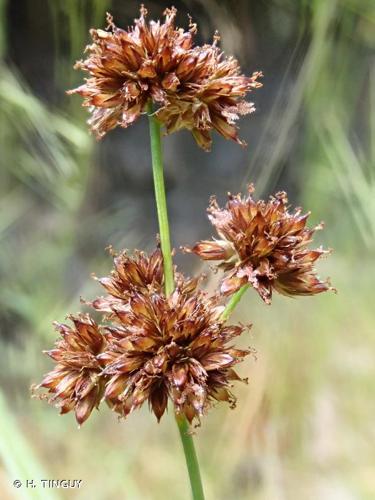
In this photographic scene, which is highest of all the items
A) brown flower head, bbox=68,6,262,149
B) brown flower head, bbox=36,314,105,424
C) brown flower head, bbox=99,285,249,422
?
brown flower head, bbox=68,6,262,149

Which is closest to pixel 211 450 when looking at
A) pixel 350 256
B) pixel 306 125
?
pixel 350 256

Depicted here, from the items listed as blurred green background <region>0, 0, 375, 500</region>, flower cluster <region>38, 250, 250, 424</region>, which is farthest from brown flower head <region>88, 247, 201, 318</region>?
blurred green background <region>0, 0, 375, 500</region>

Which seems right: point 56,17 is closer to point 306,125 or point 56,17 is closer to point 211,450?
point 306,125

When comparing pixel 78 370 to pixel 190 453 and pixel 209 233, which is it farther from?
pixel 209 233

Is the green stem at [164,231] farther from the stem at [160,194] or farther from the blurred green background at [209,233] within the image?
the blurred green background at [209,233]

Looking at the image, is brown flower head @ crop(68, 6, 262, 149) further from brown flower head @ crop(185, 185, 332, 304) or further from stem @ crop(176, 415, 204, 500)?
stem @ crop(176, 415, 204, 500)
